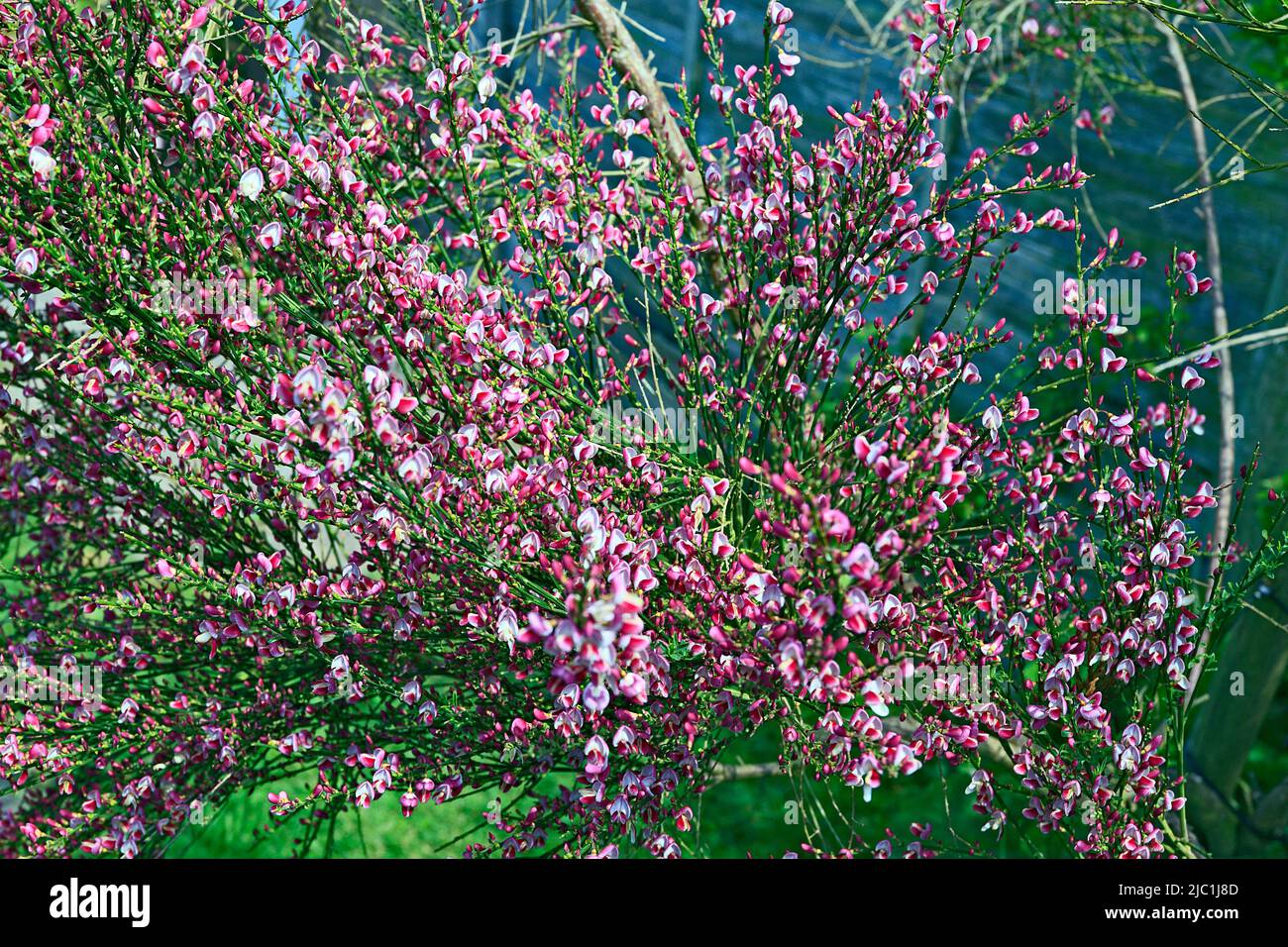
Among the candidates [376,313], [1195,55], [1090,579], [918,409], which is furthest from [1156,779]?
[1195,55]

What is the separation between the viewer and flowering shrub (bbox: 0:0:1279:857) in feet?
6.56

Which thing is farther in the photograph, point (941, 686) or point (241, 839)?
point (241, 839)

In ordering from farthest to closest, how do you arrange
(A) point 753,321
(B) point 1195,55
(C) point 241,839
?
(C) point 241,839
(B) point 1195,55
(A) point 753,321

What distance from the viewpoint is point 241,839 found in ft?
14.9

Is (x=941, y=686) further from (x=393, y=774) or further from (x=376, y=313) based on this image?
(x=376, y=313)

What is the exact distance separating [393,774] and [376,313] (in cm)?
90

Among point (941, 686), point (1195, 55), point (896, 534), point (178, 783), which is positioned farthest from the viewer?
point (1195, 55)

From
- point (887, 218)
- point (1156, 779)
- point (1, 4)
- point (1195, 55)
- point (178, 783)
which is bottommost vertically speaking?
point (1156, 779)

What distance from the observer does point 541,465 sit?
2.08 meters

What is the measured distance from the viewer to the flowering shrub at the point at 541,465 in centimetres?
200

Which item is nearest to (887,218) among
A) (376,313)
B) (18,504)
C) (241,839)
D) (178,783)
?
(376,313)

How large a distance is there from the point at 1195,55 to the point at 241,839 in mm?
4735

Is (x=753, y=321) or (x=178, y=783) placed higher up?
(x=753, y=321)
